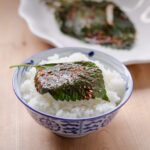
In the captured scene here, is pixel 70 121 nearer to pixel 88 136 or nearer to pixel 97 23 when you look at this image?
pixel 88 136

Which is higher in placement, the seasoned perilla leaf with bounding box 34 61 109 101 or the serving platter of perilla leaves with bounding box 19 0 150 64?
the serving platter of perilla leaves with bounding box 19 0 150 64

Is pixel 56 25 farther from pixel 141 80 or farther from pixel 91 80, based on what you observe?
pixel 91 80

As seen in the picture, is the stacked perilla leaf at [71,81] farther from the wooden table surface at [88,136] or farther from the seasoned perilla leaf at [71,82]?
the wooden table surface at [88,136]

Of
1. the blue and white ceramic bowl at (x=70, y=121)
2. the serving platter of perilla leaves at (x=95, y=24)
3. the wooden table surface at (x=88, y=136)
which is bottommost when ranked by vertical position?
the wooden table surface at (x=88, y=136)

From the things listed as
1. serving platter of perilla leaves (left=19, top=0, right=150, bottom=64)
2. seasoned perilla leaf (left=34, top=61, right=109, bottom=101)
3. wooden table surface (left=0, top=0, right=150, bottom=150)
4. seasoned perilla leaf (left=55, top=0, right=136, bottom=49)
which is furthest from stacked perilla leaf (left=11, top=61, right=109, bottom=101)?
seasoned perilla leaf (left=55, top=0, right=136, bottom=49)

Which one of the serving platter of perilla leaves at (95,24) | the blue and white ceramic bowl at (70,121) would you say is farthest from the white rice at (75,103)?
the serving platter of perilla leaves at (95,24)

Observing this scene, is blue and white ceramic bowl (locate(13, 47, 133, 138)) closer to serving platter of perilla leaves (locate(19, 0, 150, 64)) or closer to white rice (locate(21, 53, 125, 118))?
white rice (locate(21, 53, 125, 118))

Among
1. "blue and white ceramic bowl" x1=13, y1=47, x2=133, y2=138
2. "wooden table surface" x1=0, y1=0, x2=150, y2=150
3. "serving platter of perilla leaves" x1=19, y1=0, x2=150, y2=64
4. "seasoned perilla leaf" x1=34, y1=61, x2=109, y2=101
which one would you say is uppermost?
"serving platter of perilla leaves" x1=19, y1=0, x2=150, y2=64
